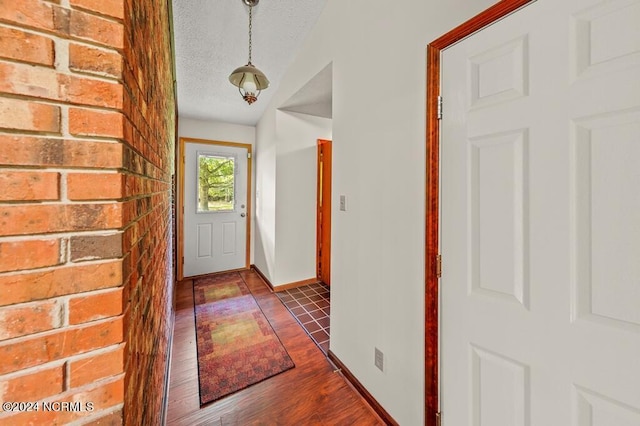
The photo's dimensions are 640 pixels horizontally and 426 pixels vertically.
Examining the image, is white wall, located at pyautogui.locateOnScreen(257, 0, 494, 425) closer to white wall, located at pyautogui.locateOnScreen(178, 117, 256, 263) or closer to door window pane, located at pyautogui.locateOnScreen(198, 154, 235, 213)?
white wall, located at pyautogui.locateOnScreen(178, 117, 256, 263)

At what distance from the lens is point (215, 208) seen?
387cm

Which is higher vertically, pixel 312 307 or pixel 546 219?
pixel 546 219

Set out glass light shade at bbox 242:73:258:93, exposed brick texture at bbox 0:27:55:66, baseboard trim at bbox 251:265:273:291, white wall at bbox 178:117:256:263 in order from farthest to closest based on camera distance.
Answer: white wall at bbox 178:117:256:263 → baseboard trim at bbox 251:265:273:291 → glass light shade at bbox 242:73:258:93 → exposed brick texture at bbox 0:27:55:66

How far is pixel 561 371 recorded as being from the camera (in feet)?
2.37

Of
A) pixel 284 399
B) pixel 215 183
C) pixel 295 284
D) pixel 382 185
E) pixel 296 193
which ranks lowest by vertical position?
pixel 284 399

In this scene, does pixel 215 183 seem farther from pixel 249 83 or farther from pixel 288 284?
pixel 249 83

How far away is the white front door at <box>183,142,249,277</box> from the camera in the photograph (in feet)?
12.2

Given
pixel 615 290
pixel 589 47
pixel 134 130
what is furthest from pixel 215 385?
pixel 589 47

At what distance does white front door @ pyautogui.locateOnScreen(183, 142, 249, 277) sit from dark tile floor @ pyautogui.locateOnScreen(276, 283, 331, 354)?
1.34 meters

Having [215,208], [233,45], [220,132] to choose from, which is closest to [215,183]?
[215,208]

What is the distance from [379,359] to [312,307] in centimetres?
145

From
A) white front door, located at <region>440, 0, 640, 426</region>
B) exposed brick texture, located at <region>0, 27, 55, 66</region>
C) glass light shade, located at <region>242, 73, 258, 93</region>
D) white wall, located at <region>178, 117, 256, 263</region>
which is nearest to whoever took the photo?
exposed brick texture, located at <region>0, 27, 55, 66</region>

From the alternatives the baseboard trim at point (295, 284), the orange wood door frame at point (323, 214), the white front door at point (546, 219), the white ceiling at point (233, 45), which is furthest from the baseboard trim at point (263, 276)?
the white front door at point (546, 219)

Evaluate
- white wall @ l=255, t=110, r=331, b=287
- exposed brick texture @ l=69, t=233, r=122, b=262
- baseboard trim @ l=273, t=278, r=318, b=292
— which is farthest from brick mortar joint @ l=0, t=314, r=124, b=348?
baseboard trim @ l=273, t=278, r=318, b=292
